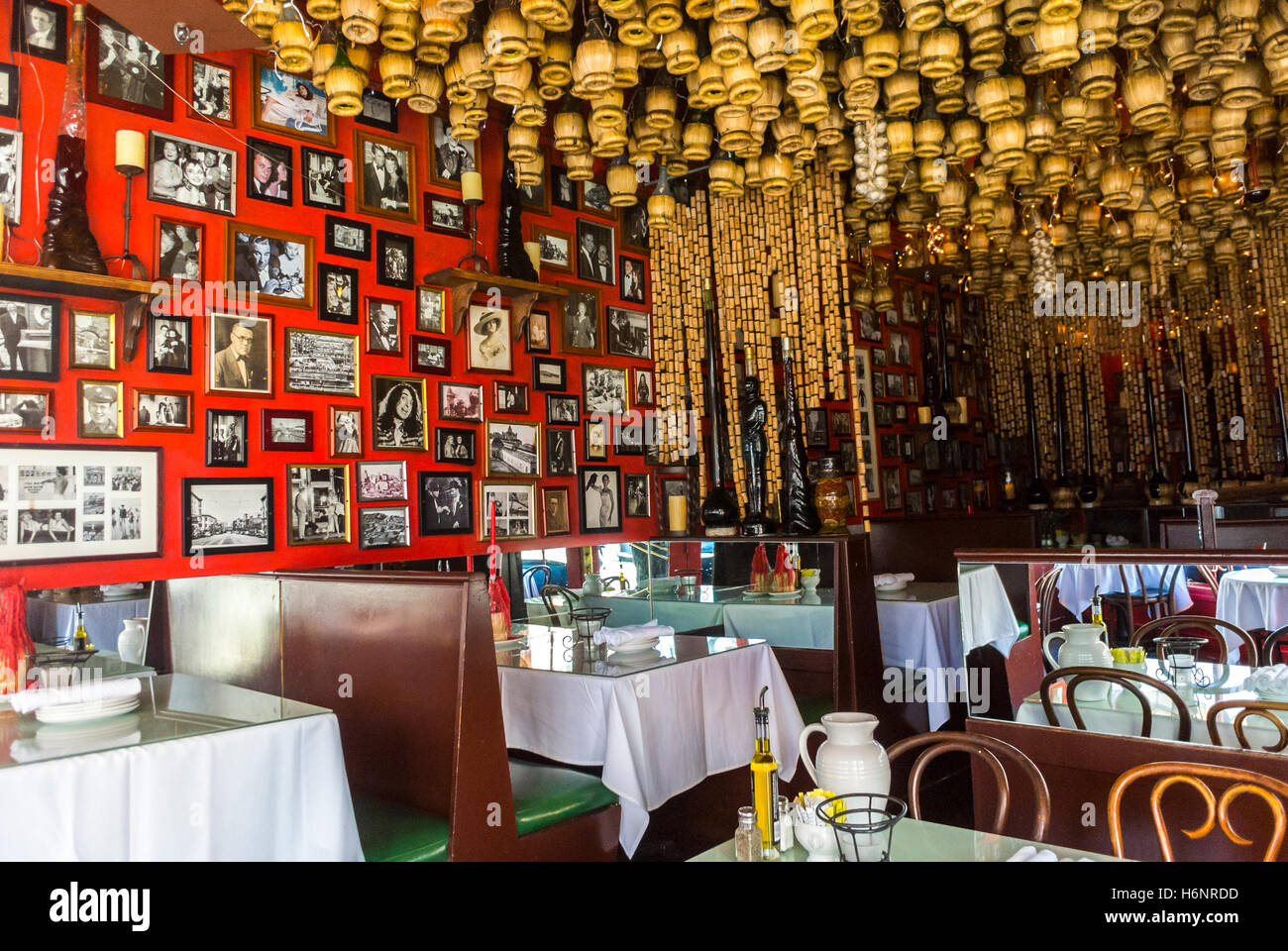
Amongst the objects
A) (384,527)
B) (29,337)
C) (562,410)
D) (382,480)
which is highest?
(29,337)

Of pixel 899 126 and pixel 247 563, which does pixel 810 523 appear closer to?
pixel 899 126

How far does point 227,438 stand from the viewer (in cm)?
352

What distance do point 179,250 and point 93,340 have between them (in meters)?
0.49

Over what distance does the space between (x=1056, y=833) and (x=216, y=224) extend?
12.2ft

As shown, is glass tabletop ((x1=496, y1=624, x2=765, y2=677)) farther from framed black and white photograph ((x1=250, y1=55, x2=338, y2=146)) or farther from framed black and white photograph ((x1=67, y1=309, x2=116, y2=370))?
framed black and white photograph ((x1=250, y1=55, x2=338, y2=146))

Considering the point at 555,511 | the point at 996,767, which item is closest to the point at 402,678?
the point at 996,767

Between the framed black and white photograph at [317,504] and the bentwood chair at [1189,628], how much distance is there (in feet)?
9.95

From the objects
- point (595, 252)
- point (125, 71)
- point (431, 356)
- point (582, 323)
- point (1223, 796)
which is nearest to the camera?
point (1223, 796)

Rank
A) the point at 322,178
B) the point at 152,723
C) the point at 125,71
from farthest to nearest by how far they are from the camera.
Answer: the point at 322,178 < the point at 125,71 < the point at 152,723

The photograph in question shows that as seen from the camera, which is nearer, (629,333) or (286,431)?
(286,431)

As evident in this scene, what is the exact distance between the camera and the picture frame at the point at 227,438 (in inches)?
137

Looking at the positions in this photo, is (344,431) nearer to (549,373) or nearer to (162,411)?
(162,411)

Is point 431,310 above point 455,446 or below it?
above

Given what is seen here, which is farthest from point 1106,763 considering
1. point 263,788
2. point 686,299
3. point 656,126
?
point 686,299
